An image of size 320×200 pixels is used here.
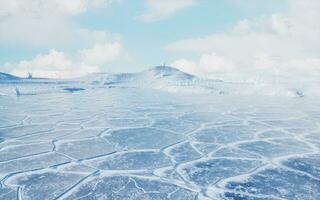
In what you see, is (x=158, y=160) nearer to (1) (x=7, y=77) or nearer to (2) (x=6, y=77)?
(2) (x=6, y=77)

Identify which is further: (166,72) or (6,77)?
(166,72)

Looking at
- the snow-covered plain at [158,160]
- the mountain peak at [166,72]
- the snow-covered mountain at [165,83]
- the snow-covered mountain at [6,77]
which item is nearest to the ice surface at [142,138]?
the snow-covered plain at [158,160]

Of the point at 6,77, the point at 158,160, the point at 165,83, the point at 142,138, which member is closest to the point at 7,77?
the point at 6,77

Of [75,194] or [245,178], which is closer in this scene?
[75,194]

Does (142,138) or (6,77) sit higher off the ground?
(6,77)

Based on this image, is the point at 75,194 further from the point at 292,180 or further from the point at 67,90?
the point at 67,90

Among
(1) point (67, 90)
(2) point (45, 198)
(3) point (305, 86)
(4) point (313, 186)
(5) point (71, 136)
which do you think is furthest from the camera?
(3) point (305, 86)

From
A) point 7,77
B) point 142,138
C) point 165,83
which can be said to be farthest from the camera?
point 165,83

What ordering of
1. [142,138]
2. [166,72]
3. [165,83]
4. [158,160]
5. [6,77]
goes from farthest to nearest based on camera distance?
[166,72] < [165,83] < [6,77] < [142,138] < [158,160]

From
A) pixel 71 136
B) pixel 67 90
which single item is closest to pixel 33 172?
pixel 71 136

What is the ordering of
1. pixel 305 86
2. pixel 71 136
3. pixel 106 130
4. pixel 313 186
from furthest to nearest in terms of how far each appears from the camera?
pixel 305 86 < pixel 106 130 < pixel 71 136 < pixel 313 186
